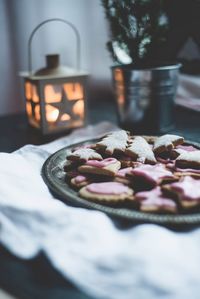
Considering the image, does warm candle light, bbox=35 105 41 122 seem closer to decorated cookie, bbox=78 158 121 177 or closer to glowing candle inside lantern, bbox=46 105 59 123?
glowing candle inside lantern, bbox=46 105 59 123

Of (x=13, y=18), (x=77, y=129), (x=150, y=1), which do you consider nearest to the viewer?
(x=150, y=1)

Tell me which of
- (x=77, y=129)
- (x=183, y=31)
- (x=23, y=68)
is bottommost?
(x=77, y=129)

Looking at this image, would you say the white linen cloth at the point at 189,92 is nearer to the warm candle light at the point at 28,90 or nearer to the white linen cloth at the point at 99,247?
the warm candle light at the point at 28,90

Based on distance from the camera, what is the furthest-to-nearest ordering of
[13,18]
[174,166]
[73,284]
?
1. [13,18]
2. [174,166]
3. [73,284]

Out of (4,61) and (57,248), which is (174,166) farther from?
(4,61)

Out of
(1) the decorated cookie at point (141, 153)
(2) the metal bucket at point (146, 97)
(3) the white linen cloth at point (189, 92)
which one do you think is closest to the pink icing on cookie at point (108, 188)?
(1) the decorated cookie at point (141, 153)

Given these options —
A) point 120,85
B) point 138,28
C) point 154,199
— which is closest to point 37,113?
point 120,85

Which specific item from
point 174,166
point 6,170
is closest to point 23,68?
point 6,170

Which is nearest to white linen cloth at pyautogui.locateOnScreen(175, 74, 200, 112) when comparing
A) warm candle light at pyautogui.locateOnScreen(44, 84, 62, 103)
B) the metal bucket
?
the metal bucket
